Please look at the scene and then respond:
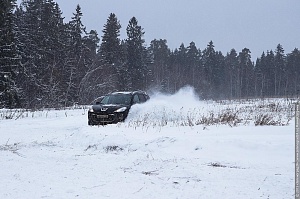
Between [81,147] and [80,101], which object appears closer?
[81,147]

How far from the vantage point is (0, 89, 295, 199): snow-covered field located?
14.8ft

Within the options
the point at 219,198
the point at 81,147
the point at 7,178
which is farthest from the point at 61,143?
the point at 219,198

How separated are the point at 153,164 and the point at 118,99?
8722mm

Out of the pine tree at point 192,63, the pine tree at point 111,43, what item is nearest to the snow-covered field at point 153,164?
the pine tree at point 111,43

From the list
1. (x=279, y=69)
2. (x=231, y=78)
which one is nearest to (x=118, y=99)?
(x=231, y=78)

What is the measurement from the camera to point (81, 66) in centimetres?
4581

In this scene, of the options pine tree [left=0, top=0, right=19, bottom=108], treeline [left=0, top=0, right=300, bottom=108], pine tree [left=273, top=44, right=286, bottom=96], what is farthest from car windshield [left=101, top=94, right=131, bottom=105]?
pine tree [left=273, top=44, right=286, bottom=96]

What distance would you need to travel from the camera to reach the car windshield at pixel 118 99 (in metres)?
14.4

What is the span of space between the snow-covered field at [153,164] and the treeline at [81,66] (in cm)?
999

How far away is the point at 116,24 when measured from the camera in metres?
55.8

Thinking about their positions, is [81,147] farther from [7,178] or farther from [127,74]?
[127,74]

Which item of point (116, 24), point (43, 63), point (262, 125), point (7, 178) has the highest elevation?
point (116, 24)

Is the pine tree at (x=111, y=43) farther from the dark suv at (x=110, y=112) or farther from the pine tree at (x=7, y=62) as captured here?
the dark suv at (x=110, y=112)

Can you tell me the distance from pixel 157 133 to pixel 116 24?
49408mm
